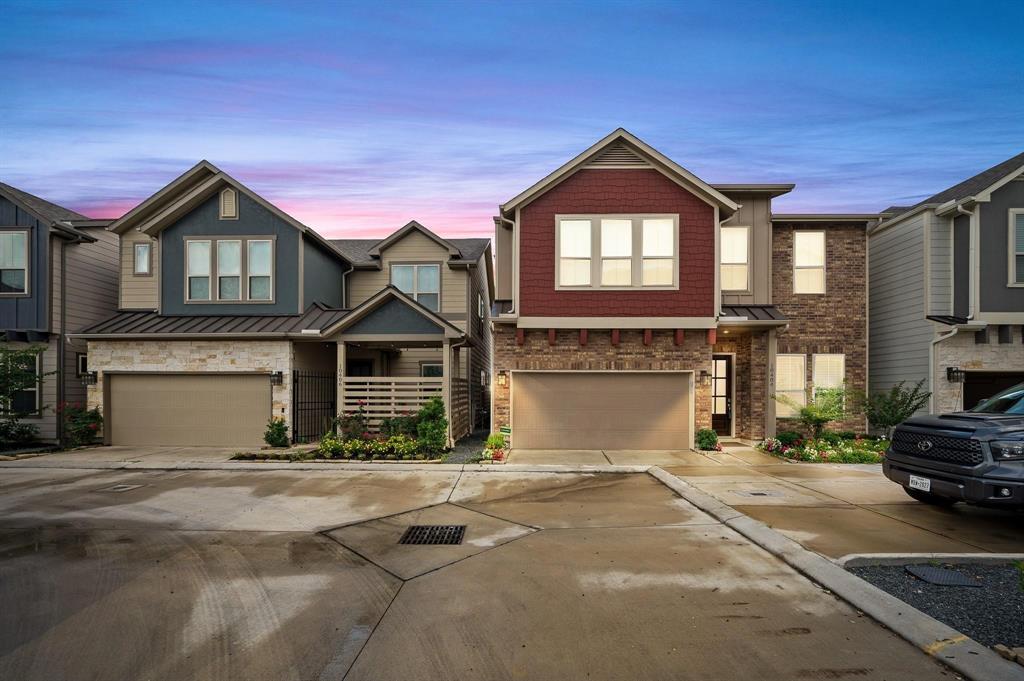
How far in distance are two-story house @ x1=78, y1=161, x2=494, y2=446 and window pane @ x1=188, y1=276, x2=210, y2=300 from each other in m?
0.04

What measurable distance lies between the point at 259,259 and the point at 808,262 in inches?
624

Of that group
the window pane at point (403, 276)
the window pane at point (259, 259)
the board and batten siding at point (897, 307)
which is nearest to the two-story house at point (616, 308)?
the board and batten siding at point (897, 307)

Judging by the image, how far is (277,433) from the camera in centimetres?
1454

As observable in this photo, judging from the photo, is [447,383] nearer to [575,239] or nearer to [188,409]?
[575,239]

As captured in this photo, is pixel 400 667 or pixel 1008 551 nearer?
pixel 400 667

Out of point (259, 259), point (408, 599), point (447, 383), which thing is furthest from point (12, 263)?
point (408, 599)

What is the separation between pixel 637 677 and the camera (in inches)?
145

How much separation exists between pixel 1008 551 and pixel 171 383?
57.6 ft

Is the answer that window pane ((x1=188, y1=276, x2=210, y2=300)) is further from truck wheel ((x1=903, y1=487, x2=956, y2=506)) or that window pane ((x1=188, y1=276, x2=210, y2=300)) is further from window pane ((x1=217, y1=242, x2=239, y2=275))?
truck wheel ((x1=903, y1=487, x2=956, y2=506))

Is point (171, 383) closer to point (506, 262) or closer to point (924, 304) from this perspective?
point (506, 262)

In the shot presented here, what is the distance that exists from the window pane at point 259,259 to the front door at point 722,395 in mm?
13345

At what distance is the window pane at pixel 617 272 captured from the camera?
13969mm

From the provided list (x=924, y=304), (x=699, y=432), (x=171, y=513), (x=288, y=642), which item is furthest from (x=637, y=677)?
(x=924, y=304)

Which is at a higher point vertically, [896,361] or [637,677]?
[896,361]
